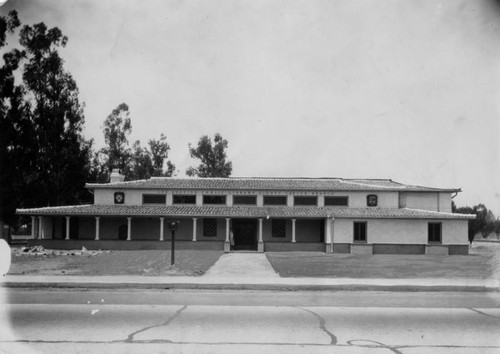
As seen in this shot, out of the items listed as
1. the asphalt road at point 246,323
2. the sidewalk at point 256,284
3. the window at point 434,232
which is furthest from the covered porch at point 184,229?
the asphalt road at point 246,323

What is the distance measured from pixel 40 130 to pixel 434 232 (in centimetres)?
2980

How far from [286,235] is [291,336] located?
2655 cm

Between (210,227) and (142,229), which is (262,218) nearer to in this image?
(210,227)

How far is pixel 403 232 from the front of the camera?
Answer: 31047 mm

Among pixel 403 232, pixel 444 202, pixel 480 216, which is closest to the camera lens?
pixel 403 232

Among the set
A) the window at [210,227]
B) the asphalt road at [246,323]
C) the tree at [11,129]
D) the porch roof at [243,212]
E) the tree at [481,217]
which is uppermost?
the tree at [11,129]

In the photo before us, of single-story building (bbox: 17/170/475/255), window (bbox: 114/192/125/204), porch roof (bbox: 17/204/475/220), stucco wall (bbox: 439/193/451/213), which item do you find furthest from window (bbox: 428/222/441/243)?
window (bbox: 114/192/125/204)

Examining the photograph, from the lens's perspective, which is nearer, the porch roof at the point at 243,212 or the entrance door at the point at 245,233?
the porch roof at the point at 243,212

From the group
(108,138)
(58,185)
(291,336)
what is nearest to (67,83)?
(58,185)

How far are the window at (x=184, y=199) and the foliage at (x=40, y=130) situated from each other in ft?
33.3

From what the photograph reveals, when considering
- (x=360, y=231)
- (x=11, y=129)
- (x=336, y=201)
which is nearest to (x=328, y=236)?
(x=360, y=231)

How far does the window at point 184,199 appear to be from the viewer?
34688 millimetres

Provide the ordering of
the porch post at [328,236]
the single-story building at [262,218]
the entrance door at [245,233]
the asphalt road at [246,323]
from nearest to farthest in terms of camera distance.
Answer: the asphalt road at [246,323] < the porch post at [328,236] < the single-story building at [262,218] < the entrance door at [245,233]

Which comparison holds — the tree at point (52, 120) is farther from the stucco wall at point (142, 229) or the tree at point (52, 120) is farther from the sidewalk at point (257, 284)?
the sidewalk at point (257, 284)
